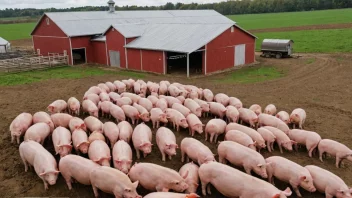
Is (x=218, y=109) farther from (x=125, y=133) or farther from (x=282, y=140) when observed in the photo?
(x=125, y=133)

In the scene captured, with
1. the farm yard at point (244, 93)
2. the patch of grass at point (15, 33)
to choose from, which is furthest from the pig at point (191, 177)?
the patch of grass at point (15, 33)

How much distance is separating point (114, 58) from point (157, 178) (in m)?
22.5

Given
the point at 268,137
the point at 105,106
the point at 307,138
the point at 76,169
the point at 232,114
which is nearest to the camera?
the point at 76,169

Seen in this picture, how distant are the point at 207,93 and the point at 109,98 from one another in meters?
4.91

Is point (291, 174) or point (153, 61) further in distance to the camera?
point (153, 61)

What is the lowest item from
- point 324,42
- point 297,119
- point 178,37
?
point 297,119

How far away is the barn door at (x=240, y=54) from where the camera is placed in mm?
27344

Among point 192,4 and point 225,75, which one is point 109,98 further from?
point 192,4

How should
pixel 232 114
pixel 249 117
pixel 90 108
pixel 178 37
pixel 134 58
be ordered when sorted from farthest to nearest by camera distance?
pixel 134 58
pixel 178 37
pixel 90 108
pixel 232 114
pixel 249 117

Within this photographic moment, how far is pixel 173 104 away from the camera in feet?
46.0

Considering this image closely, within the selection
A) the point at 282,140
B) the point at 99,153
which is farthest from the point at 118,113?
the point at 282,140

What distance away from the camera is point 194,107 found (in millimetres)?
13836

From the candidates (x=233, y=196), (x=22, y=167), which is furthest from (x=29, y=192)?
(x=233, y=196)

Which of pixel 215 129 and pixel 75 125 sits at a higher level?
pixel 75 125
